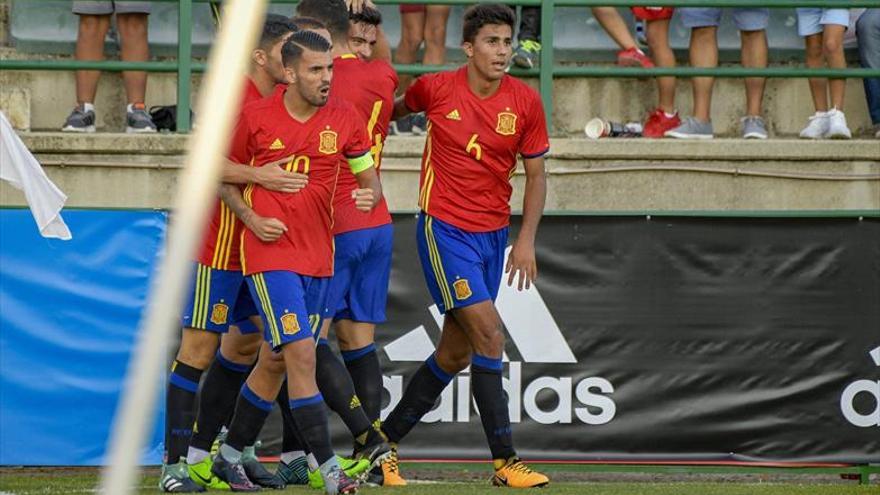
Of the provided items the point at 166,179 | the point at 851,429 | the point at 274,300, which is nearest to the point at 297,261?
the point at 274,300

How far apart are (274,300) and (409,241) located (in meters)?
2.68

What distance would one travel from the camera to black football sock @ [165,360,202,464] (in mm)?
7121

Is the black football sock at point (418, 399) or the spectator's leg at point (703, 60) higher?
the spectator's leg at point (703, 60)

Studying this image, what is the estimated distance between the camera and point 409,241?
9.04 metres

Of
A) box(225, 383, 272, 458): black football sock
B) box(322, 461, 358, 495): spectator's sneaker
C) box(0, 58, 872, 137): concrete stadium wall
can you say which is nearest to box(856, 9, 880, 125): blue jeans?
box(0, 58, 872, 137): concrete stadium wall

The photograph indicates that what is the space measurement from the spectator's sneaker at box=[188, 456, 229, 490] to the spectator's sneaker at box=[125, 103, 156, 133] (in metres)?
3.42

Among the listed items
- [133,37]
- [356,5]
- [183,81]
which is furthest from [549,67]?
[133,37]

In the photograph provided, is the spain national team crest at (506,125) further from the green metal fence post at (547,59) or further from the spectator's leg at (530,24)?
the spectator's leg at (530,24)

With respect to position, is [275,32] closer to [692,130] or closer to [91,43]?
[91,43]

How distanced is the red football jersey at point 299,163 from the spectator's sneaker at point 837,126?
4440 millimetres

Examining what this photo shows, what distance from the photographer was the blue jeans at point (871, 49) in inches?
410

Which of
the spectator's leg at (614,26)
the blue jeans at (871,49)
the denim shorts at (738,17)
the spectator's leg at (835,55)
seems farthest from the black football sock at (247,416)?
the blue jeans at (871,49)

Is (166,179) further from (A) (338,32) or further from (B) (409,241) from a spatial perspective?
(A) (338,32)

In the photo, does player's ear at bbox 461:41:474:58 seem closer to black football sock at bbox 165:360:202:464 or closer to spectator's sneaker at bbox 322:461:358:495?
black football sock at bbox 165:360:202:464
